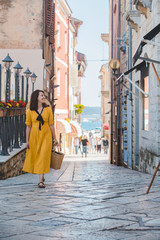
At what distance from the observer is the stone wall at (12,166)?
900 cm

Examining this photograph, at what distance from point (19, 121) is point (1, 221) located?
25.5ft

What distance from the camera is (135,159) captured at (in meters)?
16.7

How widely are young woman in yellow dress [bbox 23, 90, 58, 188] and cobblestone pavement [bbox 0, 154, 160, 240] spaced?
1.25ft

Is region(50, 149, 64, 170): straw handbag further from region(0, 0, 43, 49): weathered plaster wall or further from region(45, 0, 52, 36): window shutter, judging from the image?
region(45, 0, 52, 36): window shutter

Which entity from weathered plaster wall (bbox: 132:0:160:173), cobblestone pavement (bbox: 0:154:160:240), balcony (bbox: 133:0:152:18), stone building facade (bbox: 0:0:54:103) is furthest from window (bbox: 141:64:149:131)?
stone building facade (bbox: 0:0:54:103)

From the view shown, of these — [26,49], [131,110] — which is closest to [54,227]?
[131,110]

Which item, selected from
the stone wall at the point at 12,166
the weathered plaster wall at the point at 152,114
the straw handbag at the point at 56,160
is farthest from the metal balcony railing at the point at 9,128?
the weathered plaster wall at the point at 152,114

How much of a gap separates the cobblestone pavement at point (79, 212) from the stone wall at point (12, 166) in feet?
2.56

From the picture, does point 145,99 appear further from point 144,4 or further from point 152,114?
point 144,4

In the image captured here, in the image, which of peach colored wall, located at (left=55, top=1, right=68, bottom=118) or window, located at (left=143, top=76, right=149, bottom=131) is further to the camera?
peach colored wall, located at (left=55, top=1, right=68, bottom=118)

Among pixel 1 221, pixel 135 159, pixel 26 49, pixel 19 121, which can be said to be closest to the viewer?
pixel 1 221

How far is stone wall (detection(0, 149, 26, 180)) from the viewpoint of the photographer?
9.00 metres

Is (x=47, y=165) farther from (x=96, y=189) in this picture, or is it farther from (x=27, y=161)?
(x=96, y=189)

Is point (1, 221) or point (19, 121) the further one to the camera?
point (19, 121)
